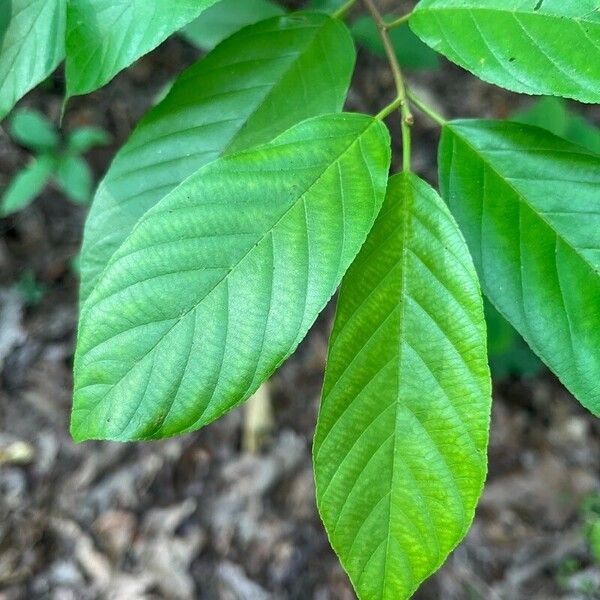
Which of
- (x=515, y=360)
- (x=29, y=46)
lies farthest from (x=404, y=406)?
(x=515, y=360)

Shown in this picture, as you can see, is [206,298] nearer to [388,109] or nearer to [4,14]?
[388,109]

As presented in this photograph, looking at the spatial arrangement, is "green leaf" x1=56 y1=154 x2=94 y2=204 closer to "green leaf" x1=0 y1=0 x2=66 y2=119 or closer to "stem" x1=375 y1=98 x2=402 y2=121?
"green leaf" x1=0 y1=0 x2=66 y2=119

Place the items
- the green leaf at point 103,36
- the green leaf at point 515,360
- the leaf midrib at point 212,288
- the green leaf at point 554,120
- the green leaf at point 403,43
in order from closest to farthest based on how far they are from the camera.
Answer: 1. the leaf midrib at point 212,288
2. the green leaf at point 103,36
3. the green leaf at point 403,43
4. the green leaf at point 554,120
5. the green leaf at point 515,360

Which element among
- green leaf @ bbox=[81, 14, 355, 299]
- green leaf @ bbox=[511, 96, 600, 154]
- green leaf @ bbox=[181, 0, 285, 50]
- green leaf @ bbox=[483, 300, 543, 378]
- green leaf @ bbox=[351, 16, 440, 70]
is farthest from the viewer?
green leaf @ bbox=[483, 300, 543, 378]

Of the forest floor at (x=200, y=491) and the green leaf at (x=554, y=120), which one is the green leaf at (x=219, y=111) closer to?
the green leaf at (x=554, y=120)

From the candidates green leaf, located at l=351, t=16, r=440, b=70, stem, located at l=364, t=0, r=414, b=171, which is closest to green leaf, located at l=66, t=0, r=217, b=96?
stem, located at l=364, t=0, r=414, b=171

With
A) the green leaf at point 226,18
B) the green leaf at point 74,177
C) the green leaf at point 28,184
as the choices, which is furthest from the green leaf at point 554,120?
the green leaf at point 28,184
